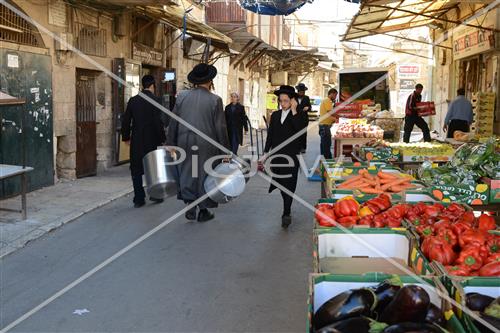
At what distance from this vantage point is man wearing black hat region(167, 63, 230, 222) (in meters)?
7.16

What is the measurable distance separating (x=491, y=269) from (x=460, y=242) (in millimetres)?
493

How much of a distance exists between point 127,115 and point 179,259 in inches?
130

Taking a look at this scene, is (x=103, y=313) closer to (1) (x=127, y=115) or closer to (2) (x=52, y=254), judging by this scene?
(2) (x=52, y=254)

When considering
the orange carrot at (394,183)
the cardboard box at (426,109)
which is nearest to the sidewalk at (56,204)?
the orange carrot at (394,183)

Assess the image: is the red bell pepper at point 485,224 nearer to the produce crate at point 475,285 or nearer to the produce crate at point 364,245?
the produce crate at point 364,245

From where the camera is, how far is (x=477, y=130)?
1430 cm

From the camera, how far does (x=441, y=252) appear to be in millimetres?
3357

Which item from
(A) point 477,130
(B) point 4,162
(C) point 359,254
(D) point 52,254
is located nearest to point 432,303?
(C) point 359,254

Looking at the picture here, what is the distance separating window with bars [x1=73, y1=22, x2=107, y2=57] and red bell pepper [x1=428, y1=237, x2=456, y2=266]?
9125 millimetres

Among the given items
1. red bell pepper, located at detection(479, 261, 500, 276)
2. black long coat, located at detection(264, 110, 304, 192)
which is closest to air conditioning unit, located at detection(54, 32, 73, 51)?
black long coat, located at detection(264, 110, 304, 192)

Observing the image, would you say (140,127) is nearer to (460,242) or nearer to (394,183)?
(394,183)

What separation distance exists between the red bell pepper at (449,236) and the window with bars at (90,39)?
8.98 meters

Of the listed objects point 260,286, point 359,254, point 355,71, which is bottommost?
point 260,286

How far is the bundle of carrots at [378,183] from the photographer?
577cm
